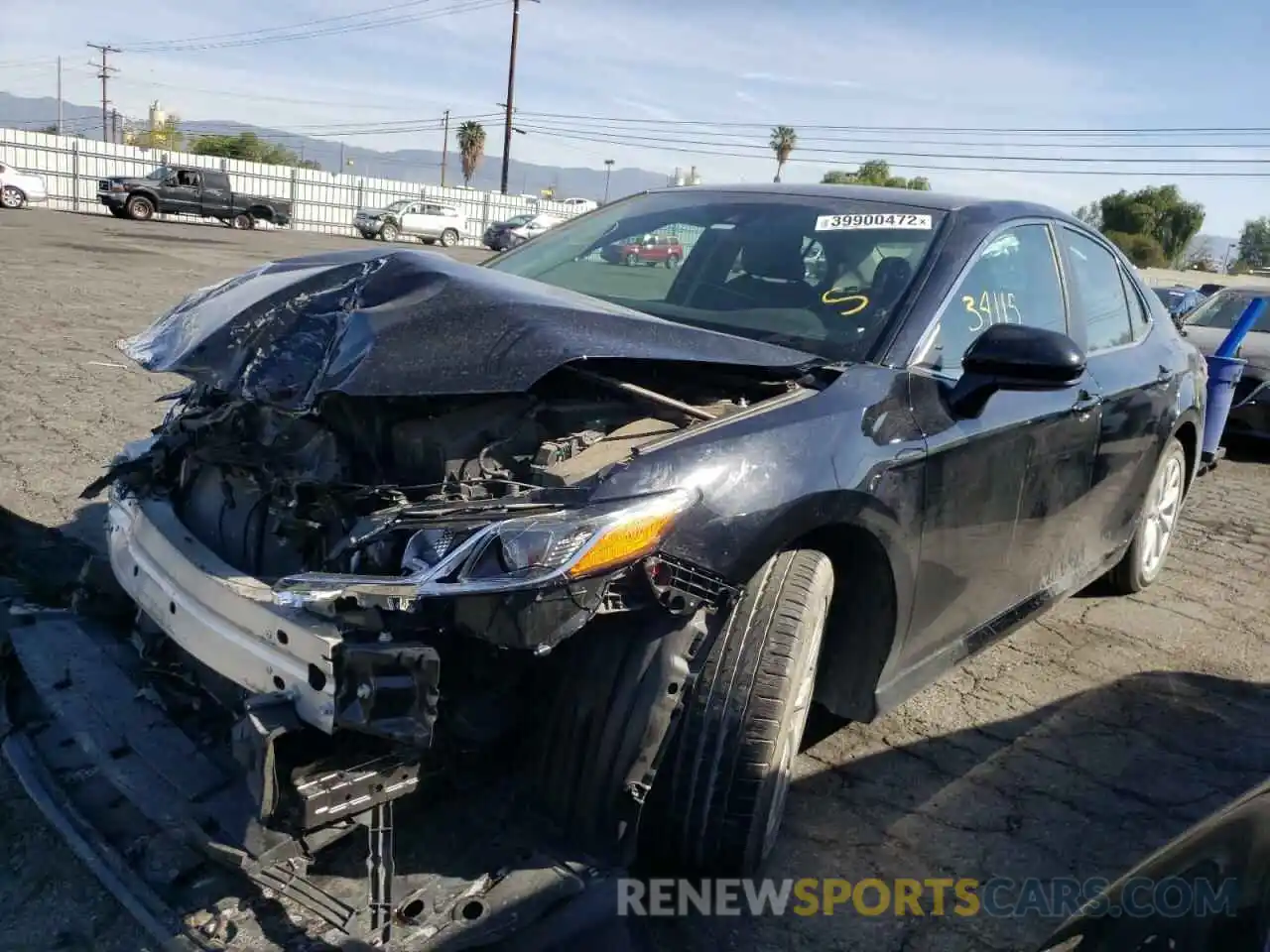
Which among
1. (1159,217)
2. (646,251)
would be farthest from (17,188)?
(1159,217)

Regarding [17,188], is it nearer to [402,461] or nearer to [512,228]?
[512,228]

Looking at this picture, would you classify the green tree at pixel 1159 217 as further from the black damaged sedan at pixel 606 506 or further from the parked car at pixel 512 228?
the black damaged sedan at pixel 606 506

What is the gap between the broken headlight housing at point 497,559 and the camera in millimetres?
1846

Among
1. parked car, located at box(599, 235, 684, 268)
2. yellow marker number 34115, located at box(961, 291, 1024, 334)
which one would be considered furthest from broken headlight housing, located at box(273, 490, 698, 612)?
parked car, located at box(599, 235, 684, 268)

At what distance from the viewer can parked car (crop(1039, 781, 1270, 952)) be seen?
1324 mm

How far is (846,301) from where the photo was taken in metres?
2.98

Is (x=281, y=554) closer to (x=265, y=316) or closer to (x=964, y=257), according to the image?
(x=265, y=316)

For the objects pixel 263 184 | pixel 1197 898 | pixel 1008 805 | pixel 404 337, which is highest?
pixel 263 184

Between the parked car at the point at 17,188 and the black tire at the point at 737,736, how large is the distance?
106 ft

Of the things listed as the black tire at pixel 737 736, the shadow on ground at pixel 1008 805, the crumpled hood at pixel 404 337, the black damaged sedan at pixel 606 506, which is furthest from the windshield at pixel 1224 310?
the black tire at pixel 737 736

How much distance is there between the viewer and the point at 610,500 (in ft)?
6.57

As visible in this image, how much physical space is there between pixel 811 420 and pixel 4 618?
250 cm

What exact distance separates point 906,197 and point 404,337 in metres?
1.92

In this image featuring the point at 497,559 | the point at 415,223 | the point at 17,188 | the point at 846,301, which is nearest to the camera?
the point at 497,559
